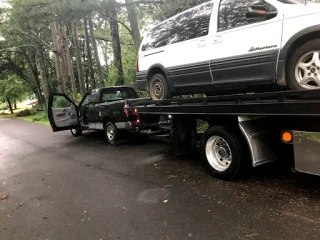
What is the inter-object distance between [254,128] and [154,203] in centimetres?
193

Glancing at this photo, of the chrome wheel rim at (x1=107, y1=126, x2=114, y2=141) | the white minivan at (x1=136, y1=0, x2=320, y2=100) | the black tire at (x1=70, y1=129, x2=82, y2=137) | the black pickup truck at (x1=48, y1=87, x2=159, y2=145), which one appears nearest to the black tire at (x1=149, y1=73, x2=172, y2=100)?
the white minivan at (x1=136, y1=0, x2=320, y2=100)

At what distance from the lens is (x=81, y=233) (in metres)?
3.29

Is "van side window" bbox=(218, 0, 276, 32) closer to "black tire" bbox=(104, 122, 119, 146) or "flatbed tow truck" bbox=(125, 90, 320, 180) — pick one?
"flatbed tow truck" bbox=(125, 90, 320, 180)

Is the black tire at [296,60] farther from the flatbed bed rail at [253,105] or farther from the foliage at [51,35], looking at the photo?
the foliage at [51,35]

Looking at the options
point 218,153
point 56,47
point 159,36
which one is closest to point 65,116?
point 159,36

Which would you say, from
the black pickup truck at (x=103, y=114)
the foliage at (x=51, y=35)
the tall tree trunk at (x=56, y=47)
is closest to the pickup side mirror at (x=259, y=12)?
the black pickup truck at (x=103, y=114)

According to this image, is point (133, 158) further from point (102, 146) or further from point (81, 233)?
point (81, 233)

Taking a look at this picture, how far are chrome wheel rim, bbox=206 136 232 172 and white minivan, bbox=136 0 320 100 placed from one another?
2.93 ft

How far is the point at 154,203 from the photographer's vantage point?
391 centimetres

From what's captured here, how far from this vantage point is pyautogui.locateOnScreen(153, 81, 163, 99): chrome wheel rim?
561 centimetres

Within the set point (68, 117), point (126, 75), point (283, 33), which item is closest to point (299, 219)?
point (283, 33)

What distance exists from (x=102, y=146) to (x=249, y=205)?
5.74m

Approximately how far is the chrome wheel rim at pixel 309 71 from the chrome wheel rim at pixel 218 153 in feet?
5.09

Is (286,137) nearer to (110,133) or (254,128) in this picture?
(254,128)
